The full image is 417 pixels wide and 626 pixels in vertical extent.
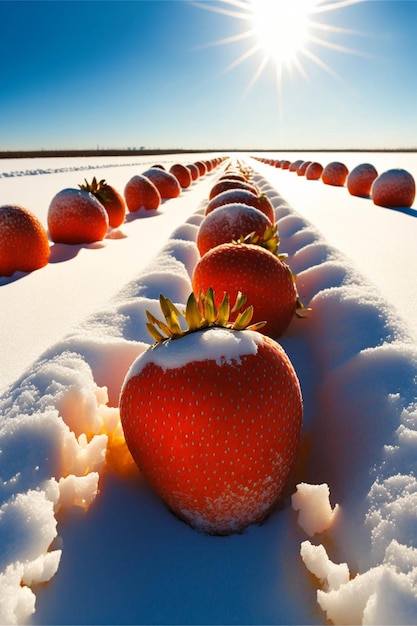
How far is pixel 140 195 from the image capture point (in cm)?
734

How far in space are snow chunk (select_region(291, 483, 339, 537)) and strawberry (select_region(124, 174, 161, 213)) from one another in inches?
261

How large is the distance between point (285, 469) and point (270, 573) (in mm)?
277

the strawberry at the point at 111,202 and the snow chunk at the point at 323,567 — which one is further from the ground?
the strawberry at the point at 111,202

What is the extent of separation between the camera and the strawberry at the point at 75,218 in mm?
4590

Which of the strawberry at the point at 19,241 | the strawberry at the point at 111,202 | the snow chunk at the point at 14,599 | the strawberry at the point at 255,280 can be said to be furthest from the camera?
the strawberry at the point at 111,202

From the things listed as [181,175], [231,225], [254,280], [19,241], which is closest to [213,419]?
[254,280]

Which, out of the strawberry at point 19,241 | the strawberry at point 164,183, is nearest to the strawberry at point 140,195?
the strawberry at point 164,183

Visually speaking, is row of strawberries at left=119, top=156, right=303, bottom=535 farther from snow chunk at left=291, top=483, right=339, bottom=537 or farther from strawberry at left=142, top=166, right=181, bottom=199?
strawberry at left=142, top=166, right=181, bottom=199

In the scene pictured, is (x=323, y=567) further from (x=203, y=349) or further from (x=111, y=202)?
(x=111, y=202)

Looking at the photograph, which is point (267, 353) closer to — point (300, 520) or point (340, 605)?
point (300, 520)

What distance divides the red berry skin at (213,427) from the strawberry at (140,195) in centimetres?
639

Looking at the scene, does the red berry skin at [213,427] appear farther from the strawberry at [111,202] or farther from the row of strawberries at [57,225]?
the strawberry at [111,202]

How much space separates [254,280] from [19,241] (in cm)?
228

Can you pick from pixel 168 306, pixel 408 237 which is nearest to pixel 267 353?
pixel 168 306
